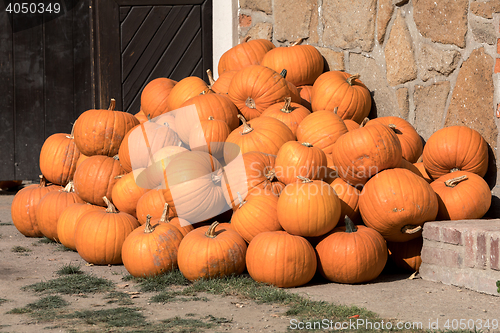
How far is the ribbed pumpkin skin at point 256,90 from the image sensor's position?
14.5ft

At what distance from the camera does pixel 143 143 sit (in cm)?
415

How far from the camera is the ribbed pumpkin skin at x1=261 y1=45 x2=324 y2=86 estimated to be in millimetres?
4879

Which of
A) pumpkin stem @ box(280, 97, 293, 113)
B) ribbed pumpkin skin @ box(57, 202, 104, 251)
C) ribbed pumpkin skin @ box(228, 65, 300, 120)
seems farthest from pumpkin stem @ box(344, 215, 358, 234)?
ribbed pumpkin skin @ box(57, 202, 104, 251)

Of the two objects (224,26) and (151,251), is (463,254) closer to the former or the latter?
(151,251)

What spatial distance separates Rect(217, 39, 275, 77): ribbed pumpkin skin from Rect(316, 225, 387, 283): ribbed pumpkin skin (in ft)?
8.31

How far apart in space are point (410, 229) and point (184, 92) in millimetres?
2383

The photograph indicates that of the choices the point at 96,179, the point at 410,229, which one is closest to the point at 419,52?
the point at 410,229

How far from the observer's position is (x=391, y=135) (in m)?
3.50

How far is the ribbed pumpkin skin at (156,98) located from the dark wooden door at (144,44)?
131cm

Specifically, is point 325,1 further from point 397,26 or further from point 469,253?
point 469,253

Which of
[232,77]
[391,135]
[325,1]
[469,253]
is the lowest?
[469,253]

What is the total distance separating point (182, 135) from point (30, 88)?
3410 millimetres

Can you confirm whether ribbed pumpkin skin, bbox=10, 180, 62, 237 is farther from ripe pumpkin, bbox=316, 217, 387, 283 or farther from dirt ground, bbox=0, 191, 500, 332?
ripe pumpkin, bbox=316, 217, 387, 283

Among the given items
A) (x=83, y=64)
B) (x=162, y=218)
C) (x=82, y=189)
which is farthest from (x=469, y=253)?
(x=83, y=64)
